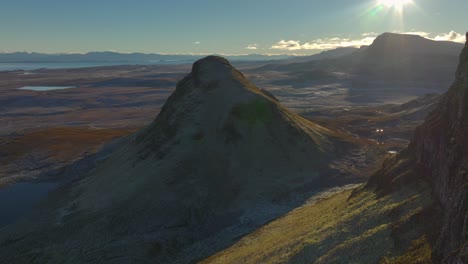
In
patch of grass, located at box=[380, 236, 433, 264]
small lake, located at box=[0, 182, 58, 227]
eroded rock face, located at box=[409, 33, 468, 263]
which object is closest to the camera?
eroded rock face, located at box=[409, 33, 468, 263]

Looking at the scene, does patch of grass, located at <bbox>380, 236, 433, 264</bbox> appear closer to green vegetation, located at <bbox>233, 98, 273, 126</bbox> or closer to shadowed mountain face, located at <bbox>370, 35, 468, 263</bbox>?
shadowed mountain face, located at <bbox>370, 35, 468, 263</bbox>

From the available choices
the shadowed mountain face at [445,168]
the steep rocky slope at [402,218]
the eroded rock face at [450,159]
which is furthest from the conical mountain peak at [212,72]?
the eroded rock face at [450,159]

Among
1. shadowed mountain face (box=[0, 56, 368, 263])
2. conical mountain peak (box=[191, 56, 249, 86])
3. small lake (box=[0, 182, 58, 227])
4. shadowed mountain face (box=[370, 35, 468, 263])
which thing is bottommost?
small lake (box=[0, 182, 58, 227])

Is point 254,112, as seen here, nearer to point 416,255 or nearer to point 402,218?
point 402,218

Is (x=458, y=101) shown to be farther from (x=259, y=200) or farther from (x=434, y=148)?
(x=259, y=200)

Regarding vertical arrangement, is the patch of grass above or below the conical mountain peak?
below

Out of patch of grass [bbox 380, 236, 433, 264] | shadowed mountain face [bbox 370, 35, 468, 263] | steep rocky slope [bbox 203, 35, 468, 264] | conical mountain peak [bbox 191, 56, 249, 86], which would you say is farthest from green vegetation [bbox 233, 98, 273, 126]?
patch of grass [bbox 380, 236, 433, 264]

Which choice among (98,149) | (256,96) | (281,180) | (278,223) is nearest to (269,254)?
(278,223)
